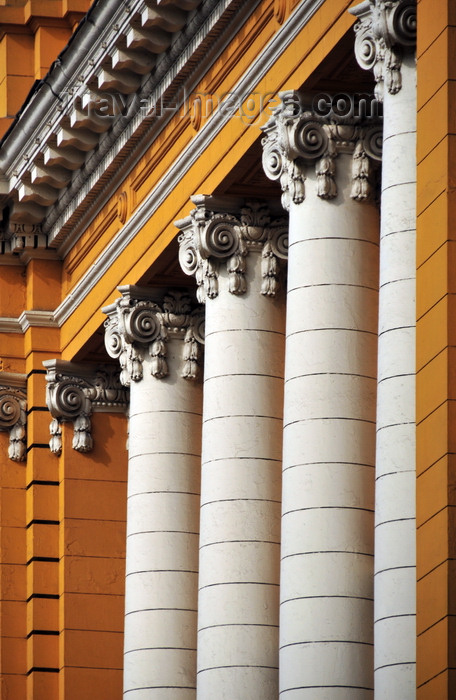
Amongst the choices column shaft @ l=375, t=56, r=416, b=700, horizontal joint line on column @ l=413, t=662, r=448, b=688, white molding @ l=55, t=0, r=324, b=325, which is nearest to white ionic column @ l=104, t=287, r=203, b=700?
white molding @ l=55, t=0, r=324, b=325

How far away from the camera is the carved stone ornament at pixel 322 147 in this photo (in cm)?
3319

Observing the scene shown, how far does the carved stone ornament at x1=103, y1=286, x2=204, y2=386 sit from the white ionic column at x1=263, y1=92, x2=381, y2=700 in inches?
266

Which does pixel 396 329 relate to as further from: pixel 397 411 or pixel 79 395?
pixel 79 395

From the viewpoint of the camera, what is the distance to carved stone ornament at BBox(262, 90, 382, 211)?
33.2 metres

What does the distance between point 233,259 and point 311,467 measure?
542 cm

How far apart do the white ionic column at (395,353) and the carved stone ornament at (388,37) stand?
0.01 meters

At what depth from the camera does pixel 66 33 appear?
46000 mm

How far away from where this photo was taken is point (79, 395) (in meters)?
44.1

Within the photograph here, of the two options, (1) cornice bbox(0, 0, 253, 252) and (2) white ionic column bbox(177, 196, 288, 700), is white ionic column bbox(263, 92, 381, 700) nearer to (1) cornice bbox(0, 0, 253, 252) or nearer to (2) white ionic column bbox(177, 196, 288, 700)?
(2) white ionic column bbox(177, 196, 288, 700)

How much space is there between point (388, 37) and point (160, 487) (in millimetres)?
11708

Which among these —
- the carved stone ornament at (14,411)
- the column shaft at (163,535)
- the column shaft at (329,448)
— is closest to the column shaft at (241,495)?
the column shaft at (329,448)

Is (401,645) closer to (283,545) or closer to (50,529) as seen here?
(283,545)

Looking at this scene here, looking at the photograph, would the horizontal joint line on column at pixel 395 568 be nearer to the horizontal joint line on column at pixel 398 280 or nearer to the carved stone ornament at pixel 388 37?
the horizontal joint line on column at pixel 398 280

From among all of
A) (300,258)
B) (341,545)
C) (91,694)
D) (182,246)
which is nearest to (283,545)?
(341,545)
